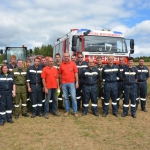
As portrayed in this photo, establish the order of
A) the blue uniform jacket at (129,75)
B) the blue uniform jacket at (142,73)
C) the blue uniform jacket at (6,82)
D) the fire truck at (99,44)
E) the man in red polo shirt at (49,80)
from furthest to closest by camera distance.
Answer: the fire truck at (99,44) < the blue uniform jacket at (142,73) < the blue uniform jacket at (129,75) < the man in red polo shirt at (49,80) < the blue uniform jacket at (6,82)

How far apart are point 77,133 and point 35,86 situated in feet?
6.54

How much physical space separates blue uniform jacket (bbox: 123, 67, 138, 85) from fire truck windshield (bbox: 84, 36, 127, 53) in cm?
292

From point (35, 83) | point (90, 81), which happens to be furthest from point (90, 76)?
point (35, 83)

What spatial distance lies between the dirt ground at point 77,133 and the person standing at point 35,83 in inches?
19.1

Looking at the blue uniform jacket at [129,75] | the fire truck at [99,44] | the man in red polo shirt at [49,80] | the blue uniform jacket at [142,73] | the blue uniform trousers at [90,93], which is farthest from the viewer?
the fire truck at [99,44]

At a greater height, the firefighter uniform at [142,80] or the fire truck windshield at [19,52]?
the fire truck windshield at [19,52]

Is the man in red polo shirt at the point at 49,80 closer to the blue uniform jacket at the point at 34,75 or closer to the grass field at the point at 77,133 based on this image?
the blue uniform jacket at the point at 34,75

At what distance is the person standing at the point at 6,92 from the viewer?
17.8 feet

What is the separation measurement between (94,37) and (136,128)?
5004mm

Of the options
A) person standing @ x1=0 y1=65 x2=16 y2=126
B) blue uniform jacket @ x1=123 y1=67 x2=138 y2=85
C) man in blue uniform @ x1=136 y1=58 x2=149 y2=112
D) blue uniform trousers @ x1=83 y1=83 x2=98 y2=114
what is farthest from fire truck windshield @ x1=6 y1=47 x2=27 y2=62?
blue uniform jacket @ x1=123 y1=67 x2=138 y2=85

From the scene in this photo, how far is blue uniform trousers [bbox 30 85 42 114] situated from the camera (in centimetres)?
599

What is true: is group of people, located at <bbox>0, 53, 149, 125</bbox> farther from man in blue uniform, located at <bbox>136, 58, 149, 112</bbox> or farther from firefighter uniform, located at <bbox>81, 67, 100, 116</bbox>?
man in blue uniform, located at <bbox>136, 58, 149, 112</bbox>

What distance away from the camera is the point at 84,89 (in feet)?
20.4

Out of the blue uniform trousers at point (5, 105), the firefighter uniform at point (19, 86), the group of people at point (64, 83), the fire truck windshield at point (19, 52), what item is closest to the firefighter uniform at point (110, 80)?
the group of people at point (64, 83)
